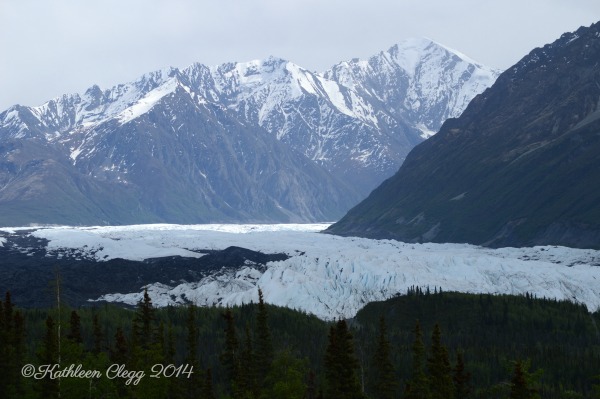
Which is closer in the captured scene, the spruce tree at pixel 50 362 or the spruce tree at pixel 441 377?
the spruce tree at pixel 50 362

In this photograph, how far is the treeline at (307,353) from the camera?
252ft

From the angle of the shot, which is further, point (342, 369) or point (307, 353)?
point (307, 353)

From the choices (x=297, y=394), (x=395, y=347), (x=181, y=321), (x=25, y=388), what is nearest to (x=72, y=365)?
(x=25, y=388)

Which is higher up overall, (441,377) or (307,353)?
(441,377)

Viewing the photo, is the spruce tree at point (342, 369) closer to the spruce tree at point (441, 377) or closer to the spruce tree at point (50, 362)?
the spruce tree at point (441, 377)

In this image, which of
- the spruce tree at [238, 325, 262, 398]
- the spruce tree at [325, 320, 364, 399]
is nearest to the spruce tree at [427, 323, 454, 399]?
the spruce tree at [325, 320, 364, 399]

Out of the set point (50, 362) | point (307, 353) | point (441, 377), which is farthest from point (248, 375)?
point (307, 353)

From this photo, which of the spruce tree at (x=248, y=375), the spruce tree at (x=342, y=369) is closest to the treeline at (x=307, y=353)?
the spruce tree at (x=342, y=369)

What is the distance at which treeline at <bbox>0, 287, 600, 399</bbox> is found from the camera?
76.8 m

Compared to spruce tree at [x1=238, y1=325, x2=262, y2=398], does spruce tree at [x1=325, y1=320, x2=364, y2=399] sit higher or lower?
higher

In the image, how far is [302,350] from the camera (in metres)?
148

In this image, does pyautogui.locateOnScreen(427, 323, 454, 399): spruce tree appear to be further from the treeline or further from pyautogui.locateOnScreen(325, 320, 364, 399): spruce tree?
pyautogui.locateOnScreen(325, 320, 364, 399): spruce tree

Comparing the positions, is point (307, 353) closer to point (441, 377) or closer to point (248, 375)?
point (248, 375)

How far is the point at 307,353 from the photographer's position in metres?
144
